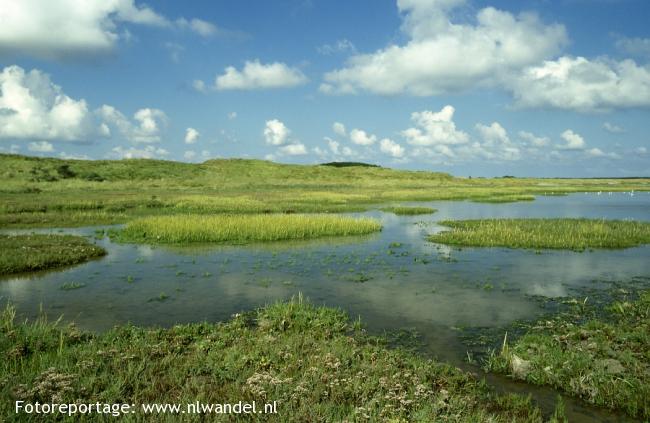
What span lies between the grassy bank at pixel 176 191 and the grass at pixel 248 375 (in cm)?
3278

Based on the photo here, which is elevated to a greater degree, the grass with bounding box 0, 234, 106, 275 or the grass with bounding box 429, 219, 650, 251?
the grass with bounding box 429, 219, 650, 251

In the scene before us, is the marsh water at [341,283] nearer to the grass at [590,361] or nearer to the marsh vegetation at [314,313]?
the marsh vegetation at [314,313]

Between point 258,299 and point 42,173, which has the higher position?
point 42,173

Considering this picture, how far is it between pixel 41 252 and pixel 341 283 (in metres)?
17.2

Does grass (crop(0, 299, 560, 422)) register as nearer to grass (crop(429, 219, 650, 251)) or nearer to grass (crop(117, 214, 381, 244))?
grass (crop(117, 214, 381, 244))

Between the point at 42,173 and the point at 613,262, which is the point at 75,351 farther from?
the point at 42,173

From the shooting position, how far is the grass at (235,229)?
31344 mm

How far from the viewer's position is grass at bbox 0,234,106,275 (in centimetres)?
2125

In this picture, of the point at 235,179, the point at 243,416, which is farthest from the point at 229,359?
the point at 235,179

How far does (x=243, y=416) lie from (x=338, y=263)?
54.7 ft

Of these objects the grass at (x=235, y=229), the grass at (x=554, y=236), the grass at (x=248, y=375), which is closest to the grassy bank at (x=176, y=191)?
the grass at (x=235, y=229)

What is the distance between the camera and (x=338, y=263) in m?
24.0

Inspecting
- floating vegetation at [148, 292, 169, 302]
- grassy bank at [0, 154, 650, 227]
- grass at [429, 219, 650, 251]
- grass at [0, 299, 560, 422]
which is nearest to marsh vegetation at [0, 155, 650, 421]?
grass at [0, 299, 560, 422]

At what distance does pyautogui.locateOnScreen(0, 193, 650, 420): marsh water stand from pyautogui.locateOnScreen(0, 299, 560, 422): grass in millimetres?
1991
